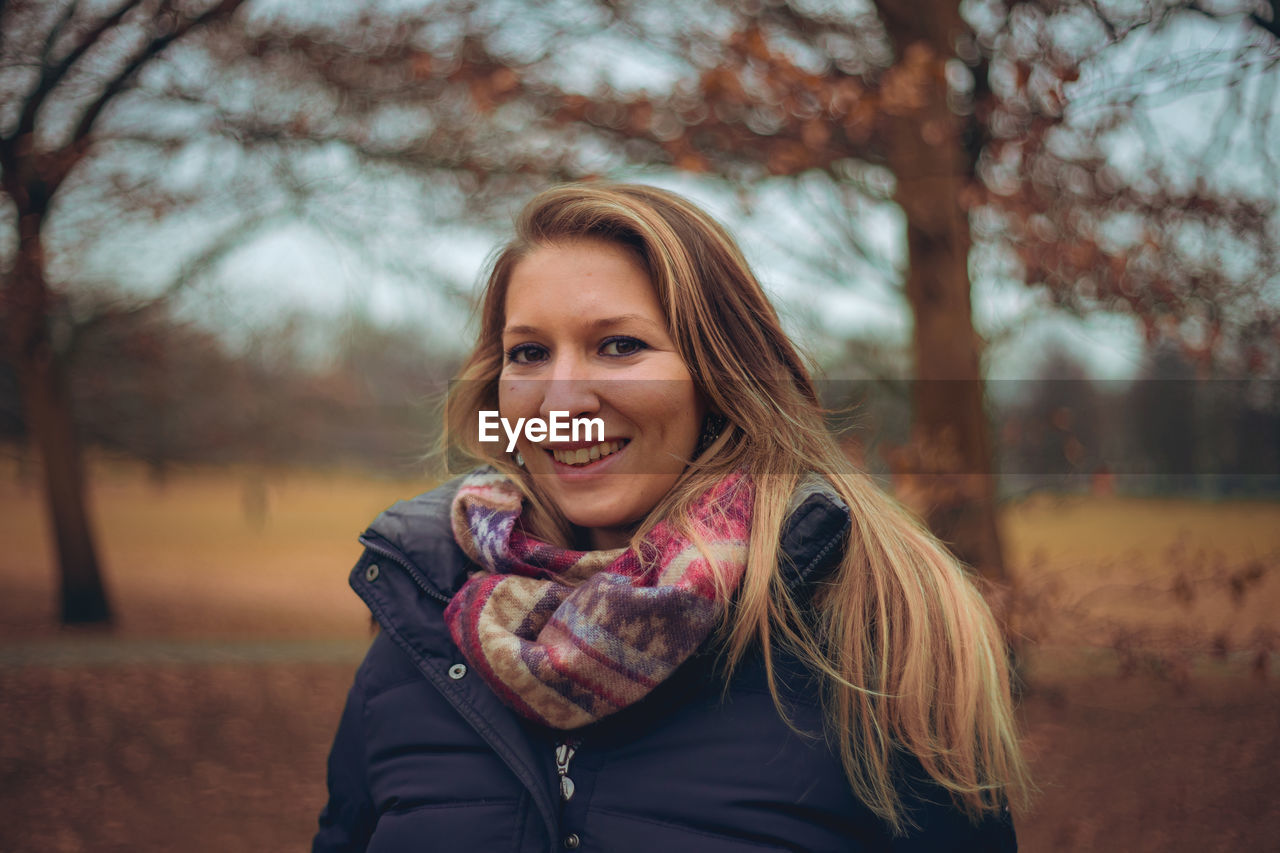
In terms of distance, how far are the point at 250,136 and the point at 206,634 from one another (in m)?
6.25

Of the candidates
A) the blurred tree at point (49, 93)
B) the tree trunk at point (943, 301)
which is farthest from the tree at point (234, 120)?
the tree trunk at point (943, 301)

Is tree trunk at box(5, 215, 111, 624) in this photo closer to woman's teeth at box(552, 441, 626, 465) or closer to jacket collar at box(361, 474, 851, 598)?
jacket collar at box(361, 474, 851, 598)

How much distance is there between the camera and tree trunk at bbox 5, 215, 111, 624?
808 cm

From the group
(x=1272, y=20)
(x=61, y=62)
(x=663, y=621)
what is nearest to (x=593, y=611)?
(x=663, y=621)

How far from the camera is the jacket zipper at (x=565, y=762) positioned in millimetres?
1618

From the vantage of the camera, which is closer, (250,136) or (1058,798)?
(1058,798)

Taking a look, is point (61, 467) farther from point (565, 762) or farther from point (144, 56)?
point (565, 762)

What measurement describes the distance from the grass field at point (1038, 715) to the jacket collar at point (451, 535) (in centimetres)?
170

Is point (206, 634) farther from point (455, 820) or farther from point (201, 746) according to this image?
→ point (455, 820)

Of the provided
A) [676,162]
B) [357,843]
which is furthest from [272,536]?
[357,843]

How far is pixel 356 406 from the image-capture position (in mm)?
15320

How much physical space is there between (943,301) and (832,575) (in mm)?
4147

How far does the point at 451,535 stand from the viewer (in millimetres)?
2025

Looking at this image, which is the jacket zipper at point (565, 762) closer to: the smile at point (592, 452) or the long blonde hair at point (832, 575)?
the long blonde hair at point (832, 575)
